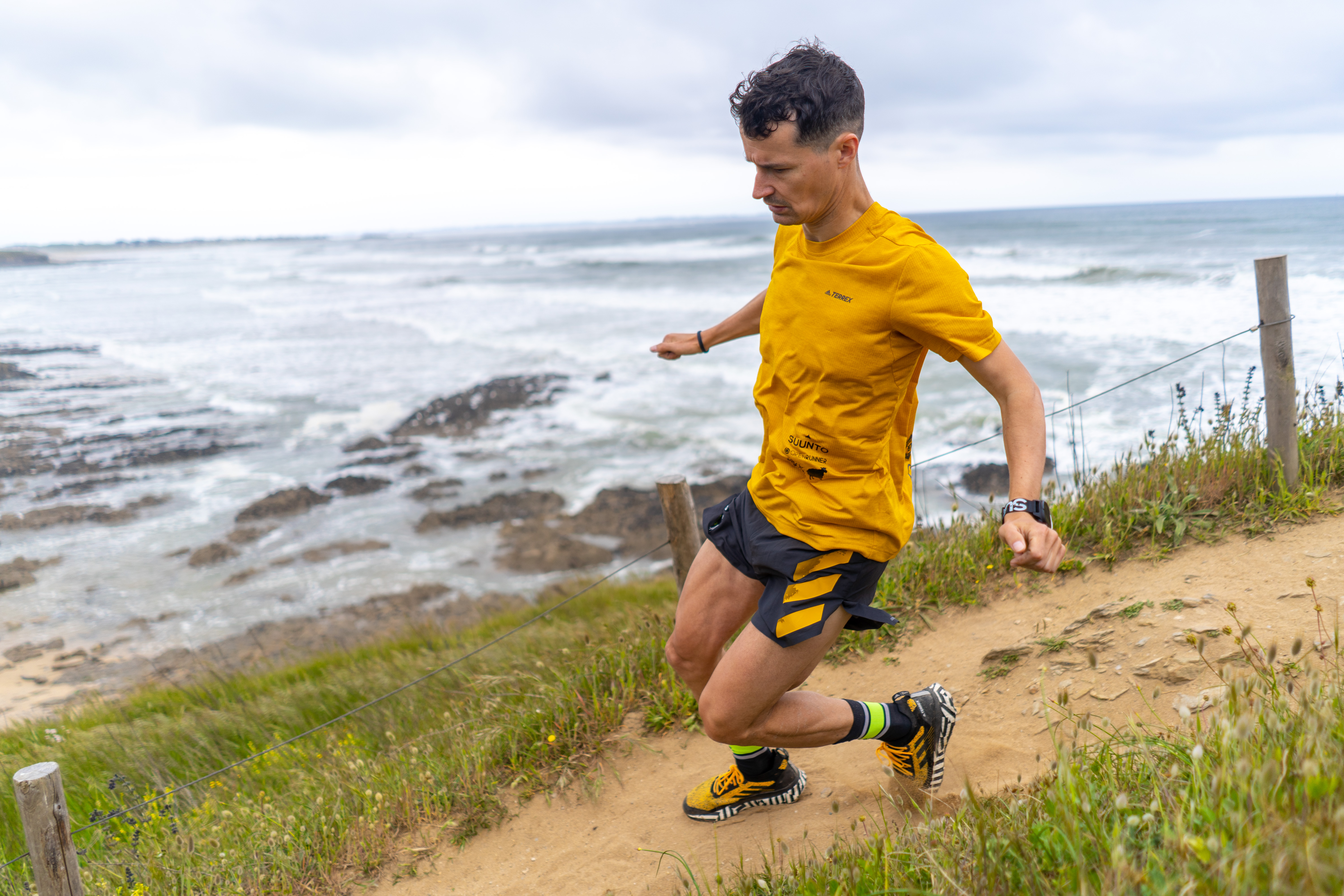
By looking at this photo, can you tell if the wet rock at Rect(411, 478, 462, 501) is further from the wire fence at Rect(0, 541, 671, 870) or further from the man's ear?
the man's ear

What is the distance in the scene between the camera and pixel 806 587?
2.58 metres

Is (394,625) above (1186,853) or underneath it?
underneath

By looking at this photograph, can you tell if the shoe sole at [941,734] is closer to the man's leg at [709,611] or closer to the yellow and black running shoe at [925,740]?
the yellow and black running shoe at [925,740]

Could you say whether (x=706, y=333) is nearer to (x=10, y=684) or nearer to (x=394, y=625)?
(x=394, y=625)

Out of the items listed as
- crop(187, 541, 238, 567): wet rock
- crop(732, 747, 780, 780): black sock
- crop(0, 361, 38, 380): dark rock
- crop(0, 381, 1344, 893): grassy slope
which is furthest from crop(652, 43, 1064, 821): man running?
crop(0, 361, 38, 380): dark rock

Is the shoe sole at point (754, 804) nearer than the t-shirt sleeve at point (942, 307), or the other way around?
the t-shirt sleeve at point (942, 307)

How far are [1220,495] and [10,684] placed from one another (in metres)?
10.7

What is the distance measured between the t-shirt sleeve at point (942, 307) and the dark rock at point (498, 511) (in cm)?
1057

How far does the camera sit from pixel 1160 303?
23500 mm

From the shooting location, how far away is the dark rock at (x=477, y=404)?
1725 cm

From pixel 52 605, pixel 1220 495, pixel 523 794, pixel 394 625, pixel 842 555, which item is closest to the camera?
pixel 842 555

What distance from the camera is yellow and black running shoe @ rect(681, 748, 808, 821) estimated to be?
3.36 meters

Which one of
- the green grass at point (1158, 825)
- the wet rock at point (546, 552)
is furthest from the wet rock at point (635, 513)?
the green grass at point (1158, 825)

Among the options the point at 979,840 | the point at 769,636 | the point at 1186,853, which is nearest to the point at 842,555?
the point at 769,636
